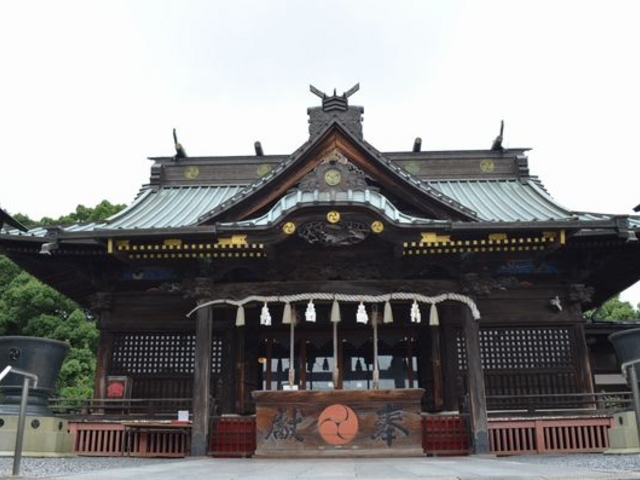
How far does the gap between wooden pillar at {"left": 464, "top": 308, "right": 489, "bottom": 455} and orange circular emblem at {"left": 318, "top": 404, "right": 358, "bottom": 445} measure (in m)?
2.28

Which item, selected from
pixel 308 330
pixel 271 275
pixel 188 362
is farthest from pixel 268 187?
pixel 188 362

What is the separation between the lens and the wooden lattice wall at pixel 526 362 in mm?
12844

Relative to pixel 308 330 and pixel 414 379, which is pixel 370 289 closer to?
pixel 308 330

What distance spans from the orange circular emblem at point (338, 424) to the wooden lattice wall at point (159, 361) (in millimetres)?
3450

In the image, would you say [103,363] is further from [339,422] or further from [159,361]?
[339,422]

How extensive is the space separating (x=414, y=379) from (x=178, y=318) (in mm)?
5763

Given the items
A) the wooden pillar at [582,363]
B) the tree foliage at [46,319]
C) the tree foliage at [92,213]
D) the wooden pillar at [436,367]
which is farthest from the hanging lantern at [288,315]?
the tree foliage at [92,213]

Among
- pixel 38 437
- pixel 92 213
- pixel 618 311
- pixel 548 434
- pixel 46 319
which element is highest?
pixel 92 213

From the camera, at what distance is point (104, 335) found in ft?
44.5

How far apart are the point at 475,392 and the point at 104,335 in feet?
27.5

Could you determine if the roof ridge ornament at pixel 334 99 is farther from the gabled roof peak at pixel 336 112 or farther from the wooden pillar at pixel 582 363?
the wooden pillar at pixel 582 363

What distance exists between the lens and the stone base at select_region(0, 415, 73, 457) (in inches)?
394

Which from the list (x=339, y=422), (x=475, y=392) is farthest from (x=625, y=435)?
(x=339, y=422)

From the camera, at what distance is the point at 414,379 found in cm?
1388
